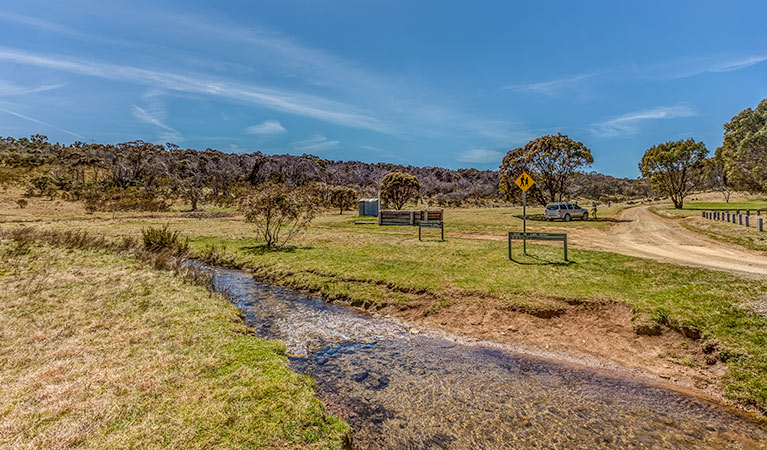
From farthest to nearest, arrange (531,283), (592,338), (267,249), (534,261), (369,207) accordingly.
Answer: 1. (369,207)
2. (267,249)
3. (534,261)
4. (531,283)
5. (592,338)

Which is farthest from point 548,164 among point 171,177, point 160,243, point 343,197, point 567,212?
point 171,177

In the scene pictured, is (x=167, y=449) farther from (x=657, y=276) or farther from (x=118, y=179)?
(x=118, y=179)

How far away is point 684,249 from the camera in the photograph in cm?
1569

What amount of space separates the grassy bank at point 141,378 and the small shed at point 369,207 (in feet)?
107

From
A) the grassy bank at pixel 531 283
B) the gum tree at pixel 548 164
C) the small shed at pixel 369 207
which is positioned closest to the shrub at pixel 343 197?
the small shed at pixel 369 207

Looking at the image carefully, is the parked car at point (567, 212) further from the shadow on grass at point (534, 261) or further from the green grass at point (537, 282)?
the shadow on grass at point (534, 261)

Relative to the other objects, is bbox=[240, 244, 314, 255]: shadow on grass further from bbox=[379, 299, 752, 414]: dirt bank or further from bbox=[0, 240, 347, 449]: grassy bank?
bbox=[379, 299, 752, 414]: dirt bank

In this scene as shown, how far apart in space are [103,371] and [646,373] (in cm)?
920

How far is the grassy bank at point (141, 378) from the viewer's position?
395 centimetres

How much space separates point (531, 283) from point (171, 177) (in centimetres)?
7239

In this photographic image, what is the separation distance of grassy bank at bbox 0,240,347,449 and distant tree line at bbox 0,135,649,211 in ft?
76.2

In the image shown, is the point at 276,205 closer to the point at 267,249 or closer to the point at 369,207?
the point at 267,249

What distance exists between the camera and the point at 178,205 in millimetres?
52469

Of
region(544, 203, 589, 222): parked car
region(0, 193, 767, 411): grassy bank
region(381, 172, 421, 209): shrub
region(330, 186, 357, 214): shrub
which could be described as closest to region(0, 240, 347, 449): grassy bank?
region(0, 193, 767, 411): grassy bank
